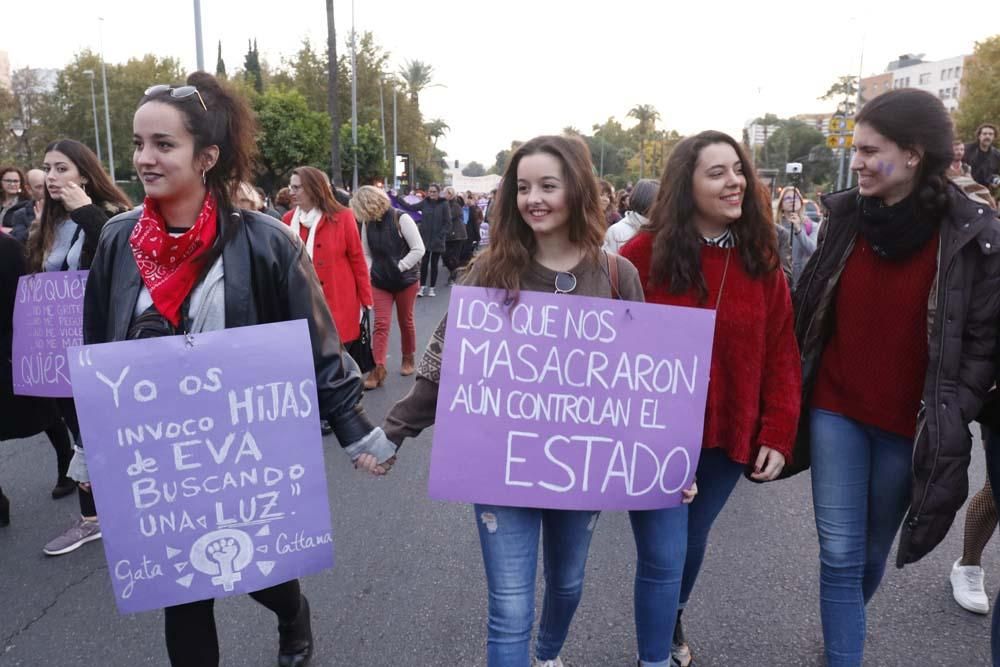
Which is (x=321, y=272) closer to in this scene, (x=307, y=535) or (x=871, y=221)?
(x=307, y=535)

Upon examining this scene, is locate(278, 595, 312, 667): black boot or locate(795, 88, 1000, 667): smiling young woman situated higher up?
locate(795, 88, 1000, 667): smiling young woman

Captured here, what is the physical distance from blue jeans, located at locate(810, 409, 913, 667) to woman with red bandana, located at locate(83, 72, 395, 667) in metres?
1.43

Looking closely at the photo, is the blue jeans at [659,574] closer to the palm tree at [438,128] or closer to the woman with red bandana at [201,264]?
the woman with red bandana at [201,264]

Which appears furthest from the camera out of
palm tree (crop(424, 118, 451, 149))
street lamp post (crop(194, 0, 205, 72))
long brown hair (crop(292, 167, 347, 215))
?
palm tree (crop(424, 118, 451, 149))

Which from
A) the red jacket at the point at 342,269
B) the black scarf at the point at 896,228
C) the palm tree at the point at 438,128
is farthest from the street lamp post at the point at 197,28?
the palm tree at the point at 438,128

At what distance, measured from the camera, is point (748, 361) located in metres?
2.48

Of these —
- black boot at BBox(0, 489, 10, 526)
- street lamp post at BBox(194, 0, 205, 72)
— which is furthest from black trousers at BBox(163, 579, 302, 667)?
street lamp post at BBox(194, 0, 205, 72)

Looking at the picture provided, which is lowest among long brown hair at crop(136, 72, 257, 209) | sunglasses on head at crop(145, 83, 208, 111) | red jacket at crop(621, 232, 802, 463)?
red jacket at crop(621, 232, 802, 463)

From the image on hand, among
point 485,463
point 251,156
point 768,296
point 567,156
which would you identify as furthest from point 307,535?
point 768,296

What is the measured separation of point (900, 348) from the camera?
2.41 metres

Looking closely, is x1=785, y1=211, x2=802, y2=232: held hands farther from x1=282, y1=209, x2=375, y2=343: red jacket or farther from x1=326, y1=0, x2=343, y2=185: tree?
x1=326, y1=0, x2=343, y2=185: tree

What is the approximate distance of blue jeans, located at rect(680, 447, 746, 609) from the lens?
8.57 feet

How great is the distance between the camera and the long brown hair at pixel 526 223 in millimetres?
2291

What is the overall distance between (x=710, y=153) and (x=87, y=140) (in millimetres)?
63733
